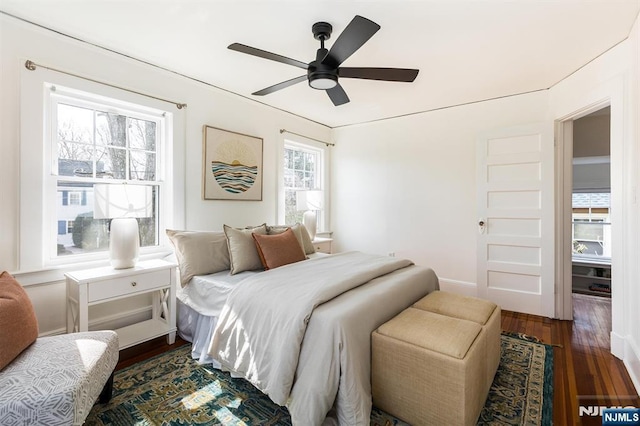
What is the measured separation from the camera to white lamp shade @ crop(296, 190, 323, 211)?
411 centimetres

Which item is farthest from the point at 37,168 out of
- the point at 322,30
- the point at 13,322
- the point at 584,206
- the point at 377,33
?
the point at 584,206

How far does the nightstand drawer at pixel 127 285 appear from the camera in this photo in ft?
7.05

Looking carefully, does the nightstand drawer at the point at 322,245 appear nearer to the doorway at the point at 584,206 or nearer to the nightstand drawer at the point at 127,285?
the nightstand drawer at the point at 127,285

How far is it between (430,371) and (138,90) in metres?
3.18

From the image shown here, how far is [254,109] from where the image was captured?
378 cm

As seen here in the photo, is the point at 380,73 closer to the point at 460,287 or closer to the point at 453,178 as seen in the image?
the point at 453,178

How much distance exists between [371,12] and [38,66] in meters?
2.44

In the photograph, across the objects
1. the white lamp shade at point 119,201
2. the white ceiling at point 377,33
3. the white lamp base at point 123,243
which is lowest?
the white lamp base at point 123,243

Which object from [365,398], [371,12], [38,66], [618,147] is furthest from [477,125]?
[38,66]

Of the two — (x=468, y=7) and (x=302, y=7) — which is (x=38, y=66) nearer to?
(x=302, y=7)

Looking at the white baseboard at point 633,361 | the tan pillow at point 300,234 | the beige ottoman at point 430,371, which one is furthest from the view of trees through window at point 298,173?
the white baseboard at point 633,361

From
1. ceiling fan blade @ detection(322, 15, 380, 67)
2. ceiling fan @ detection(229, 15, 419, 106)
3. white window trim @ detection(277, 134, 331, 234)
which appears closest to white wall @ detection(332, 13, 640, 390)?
white window trim @ detection(277, 134, 331, 234)

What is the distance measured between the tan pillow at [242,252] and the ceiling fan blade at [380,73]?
1.62 meters

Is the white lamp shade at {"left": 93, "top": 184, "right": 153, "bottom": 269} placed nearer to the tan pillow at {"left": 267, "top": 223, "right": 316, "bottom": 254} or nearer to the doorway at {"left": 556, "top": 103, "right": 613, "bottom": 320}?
the tan pillow at {"left": 267, "top": 223, "right": 316, "bottom": 254}
